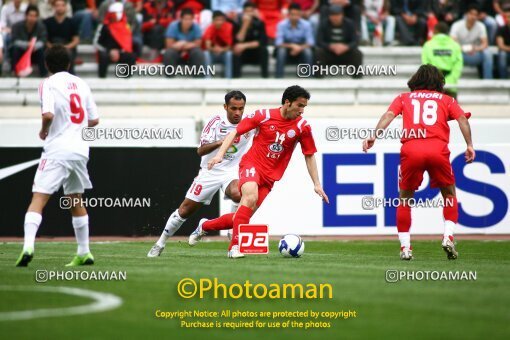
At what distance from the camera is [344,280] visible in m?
9.66

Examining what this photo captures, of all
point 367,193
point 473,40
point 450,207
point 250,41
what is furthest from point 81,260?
point 473,40

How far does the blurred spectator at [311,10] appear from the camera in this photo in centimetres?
2243

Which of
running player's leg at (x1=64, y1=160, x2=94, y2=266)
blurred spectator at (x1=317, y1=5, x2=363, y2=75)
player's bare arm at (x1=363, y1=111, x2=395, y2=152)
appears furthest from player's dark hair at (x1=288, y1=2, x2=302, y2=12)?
running player's leg at (x1=64, y1=160, x2=94, y2=266)

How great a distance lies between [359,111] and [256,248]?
8.37 meters

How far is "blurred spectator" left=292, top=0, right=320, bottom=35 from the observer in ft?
73.6

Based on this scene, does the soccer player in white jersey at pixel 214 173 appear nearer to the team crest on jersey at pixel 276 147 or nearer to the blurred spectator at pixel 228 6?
the team crest on jersey at pixel 276 147

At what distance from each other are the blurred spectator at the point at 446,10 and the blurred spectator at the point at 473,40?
126cm

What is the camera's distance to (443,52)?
65.8 ft

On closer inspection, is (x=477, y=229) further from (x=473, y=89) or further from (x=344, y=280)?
(x=344, y=280)

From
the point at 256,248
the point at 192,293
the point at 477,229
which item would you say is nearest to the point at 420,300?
the point at 192,293

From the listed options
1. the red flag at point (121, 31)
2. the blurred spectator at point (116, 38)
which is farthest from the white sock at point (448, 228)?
the red flag at point (121, 31)

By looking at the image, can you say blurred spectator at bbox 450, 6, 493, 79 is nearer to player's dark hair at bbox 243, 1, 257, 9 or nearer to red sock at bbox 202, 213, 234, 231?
player's dark hair at bbox 243, 1, 257, 9

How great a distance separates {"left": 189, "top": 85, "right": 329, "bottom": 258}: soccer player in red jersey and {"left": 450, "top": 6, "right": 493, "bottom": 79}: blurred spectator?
10.7 metres

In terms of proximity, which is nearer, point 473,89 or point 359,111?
point 359,111
